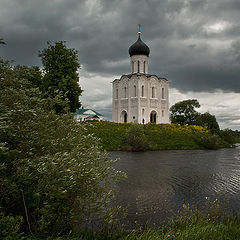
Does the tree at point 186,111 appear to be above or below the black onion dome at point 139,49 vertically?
below

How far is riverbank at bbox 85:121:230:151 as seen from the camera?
26.8 meters

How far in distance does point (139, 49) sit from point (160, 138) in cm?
2548

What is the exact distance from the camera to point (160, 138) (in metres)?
31.5

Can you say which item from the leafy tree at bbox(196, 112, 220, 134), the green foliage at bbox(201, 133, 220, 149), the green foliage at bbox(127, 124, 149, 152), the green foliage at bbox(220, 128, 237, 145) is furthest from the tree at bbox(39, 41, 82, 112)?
the leafy tree at bbox(196, 112, 220, 134)

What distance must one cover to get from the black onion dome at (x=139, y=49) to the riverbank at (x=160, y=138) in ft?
64.8

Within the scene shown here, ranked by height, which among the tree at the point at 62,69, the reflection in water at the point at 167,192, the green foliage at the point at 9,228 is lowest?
the reflection in water at the point at 167,192

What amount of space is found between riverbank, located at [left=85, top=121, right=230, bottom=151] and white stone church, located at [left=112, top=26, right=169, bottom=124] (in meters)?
12.8

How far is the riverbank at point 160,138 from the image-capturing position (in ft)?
87.8

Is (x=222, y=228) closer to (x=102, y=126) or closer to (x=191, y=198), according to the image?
(x=191, y=198)

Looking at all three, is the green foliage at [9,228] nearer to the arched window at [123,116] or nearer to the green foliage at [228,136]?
the green foliage at [228,136]

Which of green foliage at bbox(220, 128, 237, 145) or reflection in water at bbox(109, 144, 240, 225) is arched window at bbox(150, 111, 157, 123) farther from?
reflection in water at bbox(109, 144, 240, 225)

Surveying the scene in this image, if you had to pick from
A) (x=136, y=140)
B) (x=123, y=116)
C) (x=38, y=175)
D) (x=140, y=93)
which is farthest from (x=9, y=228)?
(x=123, y=116)

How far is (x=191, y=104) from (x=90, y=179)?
6670cm

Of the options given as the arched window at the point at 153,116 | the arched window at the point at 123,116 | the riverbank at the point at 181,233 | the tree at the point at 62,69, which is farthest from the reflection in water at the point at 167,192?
the arched window at the point at 153,116
